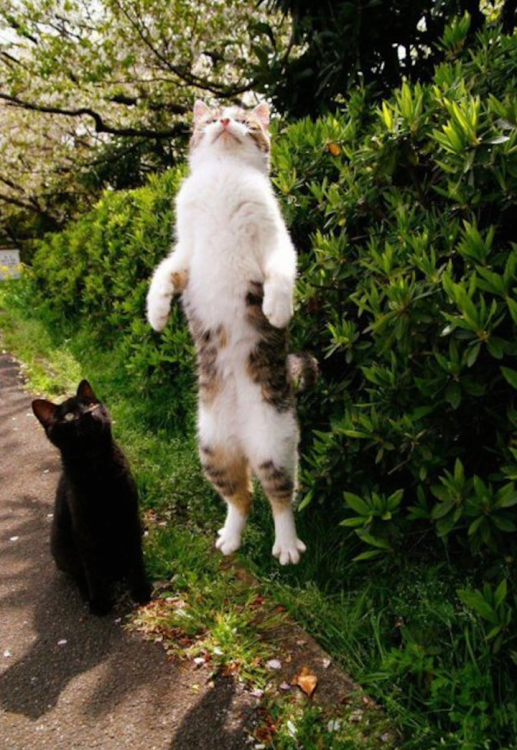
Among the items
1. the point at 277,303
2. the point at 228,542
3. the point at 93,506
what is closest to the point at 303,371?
the point at 277,303

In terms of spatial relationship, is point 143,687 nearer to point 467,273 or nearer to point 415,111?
point 467,273

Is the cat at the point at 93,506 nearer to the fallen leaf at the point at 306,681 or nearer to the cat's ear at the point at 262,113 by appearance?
the fallen leaf at the point at 306,681

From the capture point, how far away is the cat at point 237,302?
2662 mm

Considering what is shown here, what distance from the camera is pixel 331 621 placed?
2.76 meters

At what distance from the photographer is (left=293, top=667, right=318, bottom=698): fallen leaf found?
96.2 inches

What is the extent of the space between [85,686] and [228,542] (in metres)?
0.91

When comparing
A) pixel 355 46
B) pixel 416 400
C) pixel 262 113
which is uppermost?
pixel 355 46

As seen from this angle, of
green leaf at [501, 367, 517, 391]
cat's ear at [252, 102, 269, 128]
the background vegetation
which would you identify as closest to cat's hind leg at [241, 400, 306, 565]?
the background vegetation

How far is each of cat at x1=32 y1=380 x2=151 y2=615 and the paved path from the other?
0.20m

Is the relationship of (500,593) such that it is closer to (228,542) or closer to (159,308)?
(228,542)

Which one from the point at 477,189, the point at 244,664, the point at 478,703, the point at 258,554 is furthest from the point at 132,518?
the point at 477,189

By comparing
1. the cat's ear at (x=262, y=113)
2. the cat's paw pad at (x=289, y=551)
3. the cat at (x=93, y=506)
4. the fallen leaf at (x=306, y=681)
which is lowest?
the fallen leaf at (x=306, y=681)

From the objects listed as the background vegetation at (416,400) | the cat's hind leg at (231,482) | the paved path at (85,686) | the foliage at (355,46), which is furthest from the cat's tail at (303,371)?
the foliage at (355,46)

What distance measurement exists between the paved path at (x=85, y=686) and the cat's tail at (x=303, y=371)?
146 centimetres
